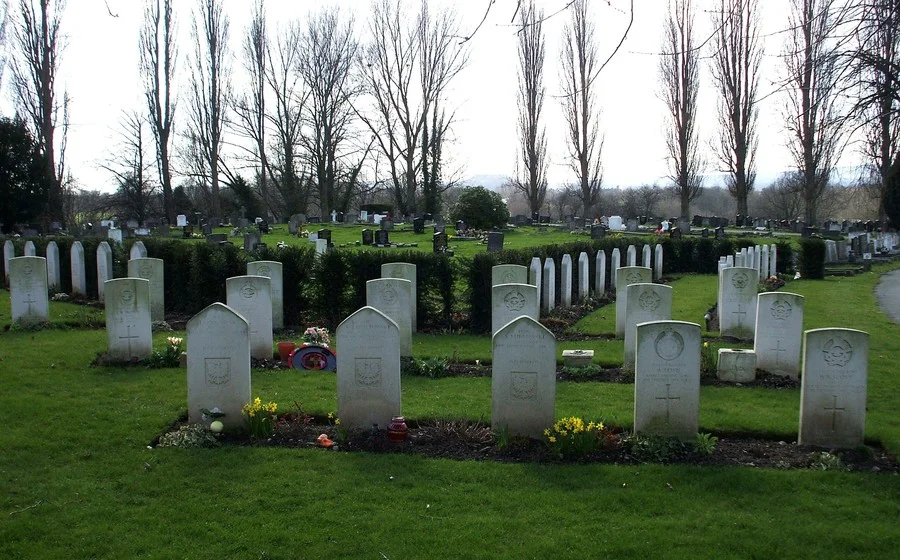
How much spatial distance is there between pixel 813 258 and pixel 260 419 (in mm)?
25047

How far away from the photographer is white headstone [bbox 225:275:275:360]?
11773 millimetres

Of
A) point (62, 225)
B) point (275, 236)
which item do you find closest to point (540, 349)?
point (275, 236)

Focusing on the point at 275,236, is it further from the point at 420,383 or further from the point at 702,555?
the point at 702,555

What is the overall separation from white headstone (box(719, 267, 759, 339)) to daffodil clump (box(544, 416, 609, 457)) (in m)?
7.87

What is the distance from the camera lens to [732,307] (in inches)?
548

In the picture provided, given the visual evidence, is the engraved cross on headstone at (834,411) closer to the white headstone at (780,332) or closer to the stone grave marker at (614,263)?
the white headstone at (780,332)

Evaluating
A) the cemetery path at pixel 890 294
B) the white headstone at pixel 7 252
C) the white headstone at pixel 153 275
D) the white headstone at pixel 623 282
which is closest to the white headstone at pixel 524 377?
the white headstone at pixel 623 282

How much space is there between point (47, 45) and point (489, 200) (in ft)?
71.3

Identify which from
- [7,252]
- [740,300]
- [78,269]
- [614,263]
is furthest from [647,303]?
[7,252]

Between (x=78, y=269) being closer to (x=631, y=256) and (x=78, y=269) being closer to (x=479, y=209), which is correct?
(x=631, y=256)

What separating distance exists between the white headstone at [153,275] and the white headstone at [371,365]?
907 cm

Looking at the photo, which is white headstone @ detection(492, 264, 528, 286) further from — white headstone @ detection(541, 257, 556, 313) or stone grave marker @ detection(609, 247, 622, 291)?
stone grave marker @ detection(609, 247, 622, 291)

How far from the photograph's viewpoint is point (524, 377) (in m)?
7.42

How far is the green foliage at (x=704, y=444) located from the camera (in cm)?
708
